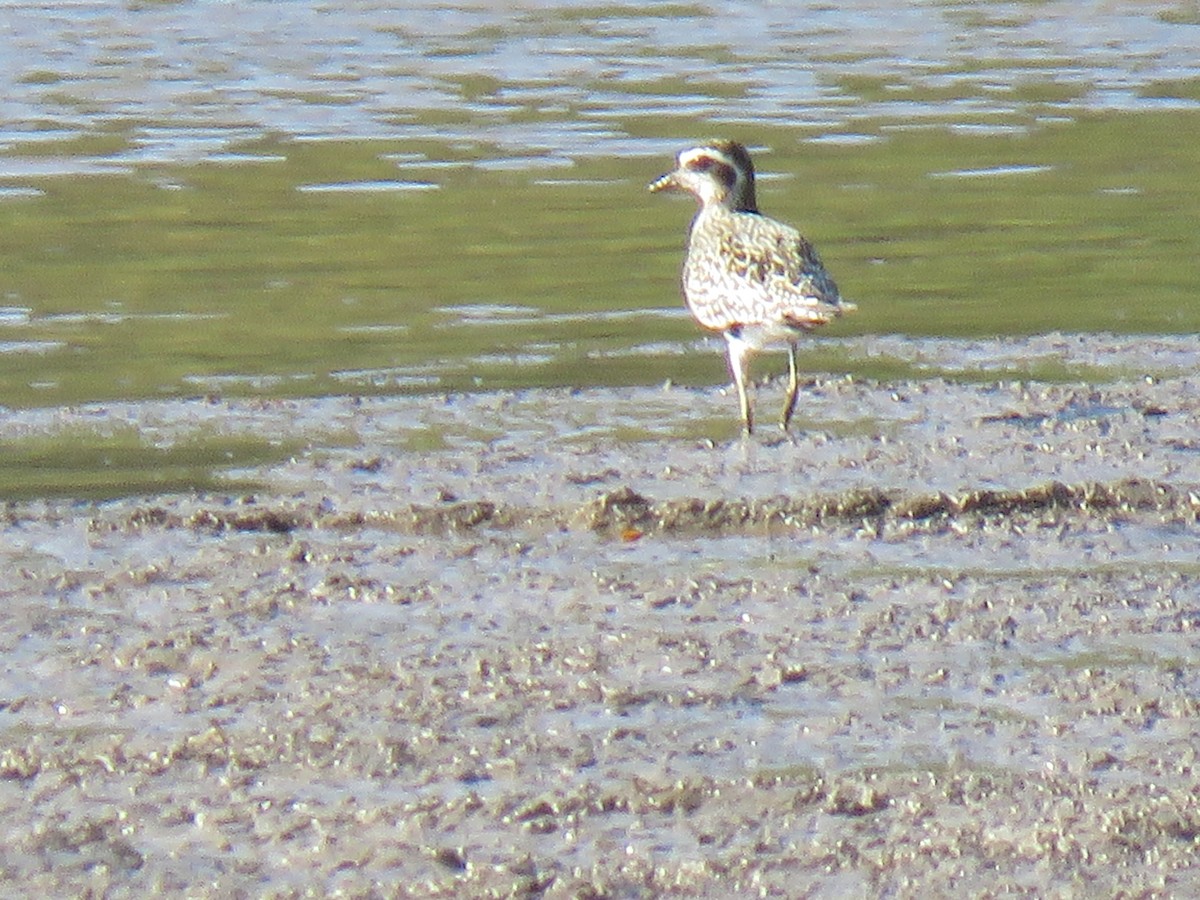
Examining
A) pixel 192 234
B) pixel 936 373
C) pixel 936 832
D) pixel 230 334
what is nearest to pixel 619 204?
pixel 192 234

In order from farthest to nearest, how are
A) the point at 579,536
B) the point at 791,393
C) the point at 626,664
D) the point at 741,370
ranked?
the point at 741,370
the point at 791,393
the point at 579,536
the point at 626,664

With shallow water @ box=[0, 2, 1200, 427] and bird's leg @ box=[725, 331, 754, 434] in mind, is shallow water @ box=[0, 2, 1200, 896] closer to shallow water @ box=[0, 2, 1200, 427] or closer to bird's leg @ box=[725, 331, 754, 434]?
shallow water @ box=[0, 2, 1200, 427]

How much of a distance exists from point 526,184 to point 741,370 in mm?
7169

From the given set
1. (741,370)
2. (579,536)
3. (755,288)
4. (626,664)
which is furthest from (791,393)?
(626,664)

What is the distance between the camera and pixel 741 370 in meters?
9.55

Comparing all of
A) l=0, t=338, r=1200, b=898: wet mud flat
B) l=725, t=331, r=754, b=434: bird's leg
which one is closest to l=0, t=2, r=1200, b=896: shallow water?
l=0, t=338, r=1200, b=898: wet mud flat

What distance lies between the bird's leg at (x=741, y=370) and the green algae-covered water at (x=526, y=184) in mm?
667

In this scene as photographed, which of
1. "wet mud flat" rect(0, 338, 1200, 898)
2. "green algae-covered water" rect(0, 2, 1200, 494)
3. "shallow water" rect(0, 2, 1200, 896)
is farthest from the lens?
"green algae-covered water" rect(0, 2, 1200, 494)

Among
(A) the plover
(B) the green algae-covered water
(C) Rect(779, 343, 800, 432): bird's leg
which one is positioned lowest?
(B) the green algae-covered water

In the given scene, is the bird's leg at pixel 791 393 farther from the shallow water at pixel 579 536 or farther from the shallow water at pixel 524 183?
the shallow water at pixel 524 183

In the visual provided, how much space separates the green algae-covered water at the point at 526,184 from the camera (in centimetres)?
1131

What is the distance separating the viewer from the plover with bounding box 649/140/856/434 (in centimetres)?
930

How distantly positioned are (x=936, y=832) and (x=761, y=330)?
15.3 ft

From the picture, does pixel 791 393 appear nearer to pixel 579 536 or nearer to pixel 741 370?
pixel 741 370
